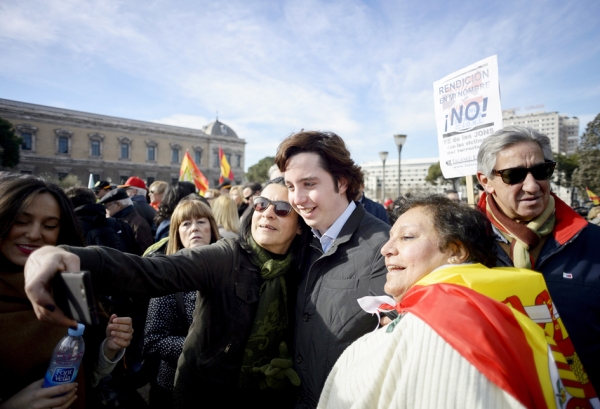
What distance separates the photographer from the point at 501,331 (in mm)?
1023

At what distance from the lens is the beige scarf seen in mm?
1971

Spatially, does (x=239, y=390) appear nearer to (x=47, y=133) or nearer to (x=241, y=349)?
(x=241, y=349)

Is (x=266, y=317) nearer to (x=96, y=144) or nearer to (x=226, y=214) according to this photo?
(x=226, y=214)

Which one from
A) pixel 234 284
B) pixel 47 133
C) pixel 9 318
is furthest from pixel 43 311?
pixel 47 133

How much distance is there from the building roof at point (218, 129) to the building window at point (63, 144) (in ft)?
78.6

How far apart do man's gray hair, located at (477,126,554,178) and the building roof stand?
68.0 metres

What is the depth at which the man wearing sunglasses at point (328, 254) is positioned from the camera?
1780 millimetres

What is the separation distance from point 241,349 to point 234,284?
0.37 metres

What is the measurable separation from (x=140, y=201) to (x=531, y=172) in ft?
22.1

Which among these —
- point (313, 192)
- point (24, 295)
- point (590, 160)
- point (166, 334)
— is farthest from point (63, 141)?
point (590, 160)

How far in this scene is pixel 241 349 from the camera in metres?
2.00

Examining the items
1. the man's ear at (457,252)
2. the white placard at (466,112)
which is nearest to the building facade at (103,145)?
the white placard at (466,112)

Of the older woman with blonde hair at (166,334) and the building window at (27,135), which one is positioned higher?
the building window at (27,135)

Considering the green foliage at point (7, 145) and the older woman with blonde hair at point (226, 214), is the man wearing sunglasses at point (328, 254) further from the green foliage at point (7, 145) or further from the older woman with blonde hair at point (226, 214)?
the green foliage at point (7, 145)
